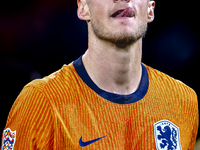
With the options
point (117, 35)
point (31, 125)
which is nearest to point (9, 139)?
point (31, 125)

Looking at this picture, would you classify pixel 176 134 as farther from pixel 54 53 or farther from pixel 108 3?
pixel 54 53

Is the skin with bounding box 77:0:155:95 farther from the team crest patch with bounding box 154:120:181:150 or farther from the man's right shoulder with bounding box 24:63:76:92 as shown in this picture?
the team crest patch with bounding box 154:120:181:150

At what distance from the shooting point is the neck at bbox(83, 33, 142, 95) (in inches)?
62.7

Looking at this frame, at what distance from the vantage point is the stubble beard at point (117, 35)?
151 centimetres

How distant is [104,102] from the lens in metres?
1.58

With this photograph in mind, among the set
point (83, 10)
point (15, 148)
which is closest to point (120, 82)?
point (83, 10)

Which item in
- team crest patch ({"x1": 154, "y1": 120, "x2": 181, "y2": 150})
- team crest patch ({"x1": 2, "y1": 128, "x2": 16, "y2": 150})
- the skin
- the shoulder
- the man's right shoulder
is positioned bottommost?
team crest patch ({"x1": 154, "y1": 120, "x2": 181, "y2": 150})

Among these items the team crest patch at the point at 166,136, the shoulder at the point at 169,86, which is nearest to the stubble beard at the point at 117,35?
the shoulder at the point at 169,86

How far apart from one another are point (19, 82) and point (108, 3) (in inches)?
75.1

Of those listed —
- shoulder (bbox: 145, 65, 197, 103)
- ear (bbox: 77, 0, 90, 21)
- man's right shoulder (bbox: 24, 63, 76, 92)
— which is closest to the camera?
man's right shoulder (bbox: 24, 63, 76, 92)

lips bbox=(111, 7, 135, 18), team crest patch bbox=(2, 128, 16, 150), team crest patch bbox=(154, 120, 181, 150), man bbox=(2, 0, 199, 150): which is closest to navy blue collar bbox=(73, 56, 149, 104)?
man bbox=(2, 0, 199, 150)

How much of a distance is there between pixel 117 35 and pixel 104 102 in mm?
378

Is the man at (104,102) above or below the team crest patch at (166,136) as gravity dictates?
above

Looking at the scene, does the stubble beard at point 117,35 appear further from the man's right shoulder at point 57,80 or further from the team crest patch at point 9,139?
the team crest patch at point 9,139
